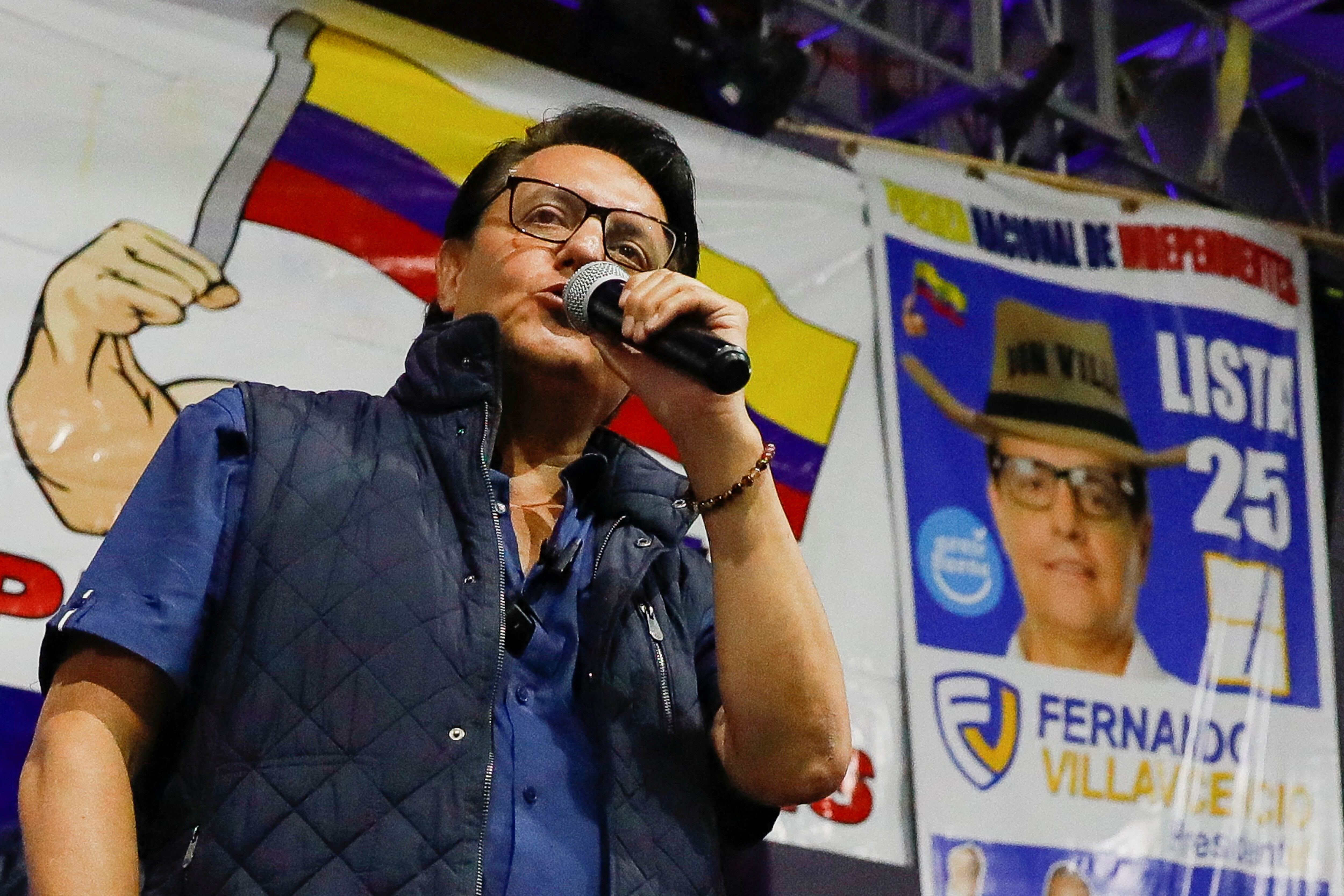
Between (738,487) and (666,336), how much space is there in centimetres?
15

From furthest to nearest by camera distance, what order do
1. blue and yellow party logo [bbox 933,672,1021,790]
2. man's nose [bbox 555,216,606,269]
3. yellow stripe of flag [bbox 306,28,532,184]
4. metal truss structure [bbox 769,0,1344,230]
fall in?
metal truss structure [bbox 769,0,1344,230] < blue and yellow party logo [bbox 933,672,1021,790] < yellow stripe of flag [bbox 306,28,532,184] < man's nose [bbox 555,216,606,269]

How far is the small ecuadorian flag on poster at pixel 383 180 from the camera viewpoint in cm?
205

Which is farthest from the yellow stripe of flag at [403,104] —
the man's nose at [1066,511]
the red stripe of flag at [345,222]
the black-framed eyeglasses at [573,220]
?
the man's nose at [1066,511]

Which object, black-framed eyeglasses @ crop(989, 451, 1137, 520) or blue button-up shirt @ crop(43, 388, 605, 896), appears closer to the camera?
blue button-up shirt @ crop(43, 388, 605, 896)

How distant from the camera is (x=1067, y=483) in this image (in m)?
2.62

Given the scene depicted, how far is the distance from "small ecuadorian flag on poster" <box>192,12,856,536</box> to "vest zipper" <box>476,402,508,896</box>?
972 millimetres

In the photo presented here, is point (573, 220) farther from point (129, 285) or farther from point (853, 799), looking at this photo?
point (853, 799)

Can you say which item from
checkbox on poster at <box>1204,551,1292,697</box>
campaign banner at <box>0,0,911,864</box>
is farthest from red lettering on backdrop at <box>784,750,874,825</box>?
checkbox on poster at <box>1204,551,1292,697</box>

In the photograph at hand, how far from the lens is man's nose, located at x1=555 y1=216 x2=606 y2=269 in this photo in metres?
1.26

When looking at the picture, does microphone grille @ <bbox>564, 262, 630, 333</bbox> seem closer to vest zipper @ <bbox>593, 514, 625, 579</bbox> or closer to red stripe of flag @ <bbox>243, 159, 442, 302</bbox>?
vest zipper @ <bbox>593, 514, 625, 579</bbox>

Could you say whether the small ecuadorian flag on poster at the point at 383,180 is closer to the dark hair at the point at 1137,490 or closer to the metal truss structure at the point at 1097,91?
the dark hair at the point at 1137,490

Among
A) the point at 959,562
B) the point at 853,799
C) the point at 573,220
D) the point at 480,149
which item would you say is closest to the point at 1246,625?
the point at 959,562

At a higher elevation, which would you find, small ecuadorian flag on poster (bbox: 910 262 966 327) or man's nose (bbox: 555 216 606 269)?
small ecuadorian flag on poster (bbox: 910 262 966 327)

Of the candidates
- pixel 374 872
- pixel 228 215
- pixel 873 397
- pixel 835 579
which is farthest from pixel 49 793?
pixel 873 397
